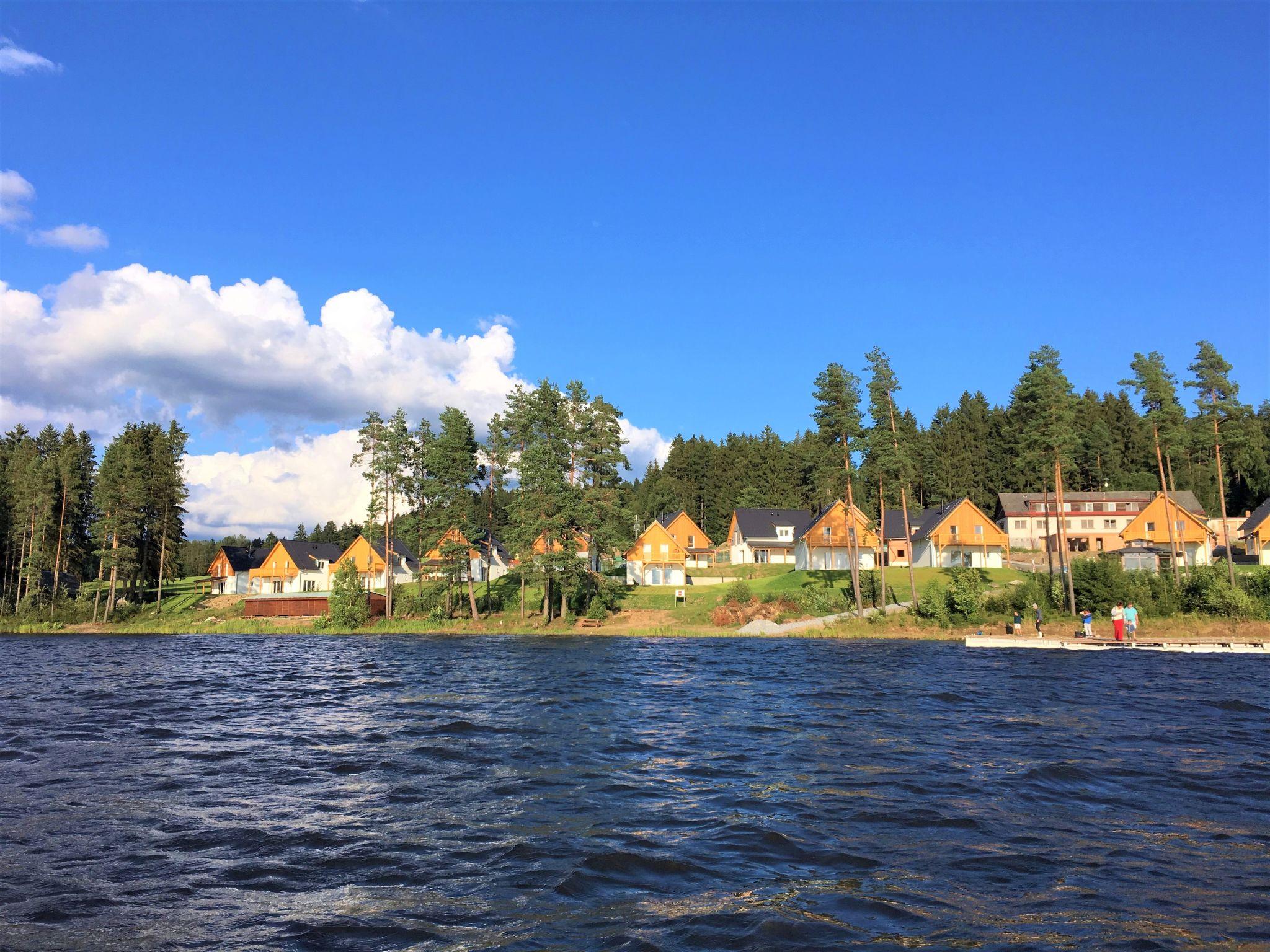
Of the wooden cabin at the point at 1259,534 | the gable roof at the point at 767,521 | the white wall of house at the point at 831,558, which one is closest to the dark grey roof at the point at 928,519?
the white wall of house at the point at 831,558

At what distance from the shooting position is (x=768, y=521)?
347 feet

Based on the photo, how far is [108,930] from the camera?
28.2 ft

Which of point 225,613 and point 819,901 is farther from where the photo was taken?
point 225,613

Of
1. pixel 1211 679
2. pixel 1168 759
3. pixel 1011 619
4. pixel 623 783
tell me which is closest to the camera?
pixel 623 783

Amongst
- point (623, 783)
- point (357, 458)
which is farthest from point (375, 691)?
point (357, 458)

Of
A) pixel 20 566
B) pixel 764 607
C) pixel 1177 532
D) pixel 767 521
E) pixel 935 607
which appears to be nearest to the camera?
pixel 935 607

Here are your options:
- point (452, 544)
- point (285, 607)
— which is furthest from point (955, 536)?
point (285, 607)

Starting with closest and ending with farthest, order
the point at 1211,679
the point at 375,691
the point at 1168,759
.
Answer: the point at 1168,759
the point at 375,691
the point at 1211,679

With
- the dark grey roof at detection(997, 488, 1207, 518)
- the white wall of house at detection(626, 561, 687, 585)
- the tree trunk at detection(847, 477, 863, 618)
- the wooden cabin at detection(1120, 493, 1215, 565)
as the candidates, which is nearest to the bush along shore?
the tree trunk at detection(847, 477, 863, 618)

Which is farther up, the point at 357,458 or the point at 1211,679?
the point at 357,458

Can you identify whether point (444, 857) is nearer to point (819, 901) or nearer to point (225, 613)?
point (819, 901)

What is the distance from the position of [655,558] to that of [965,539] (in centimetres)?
3655

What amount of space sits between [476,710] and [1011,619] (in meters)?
49.6

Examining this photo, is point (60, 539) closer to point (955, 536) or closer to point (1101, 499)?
point (955, 536)
